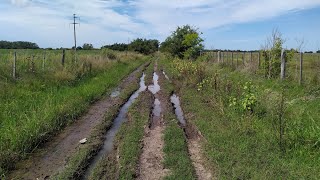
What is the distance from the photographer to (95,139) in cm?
743

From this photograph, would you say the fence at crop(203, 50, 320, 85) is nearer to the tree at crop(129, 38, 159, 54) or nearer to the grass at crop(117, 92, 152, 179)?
the grass at crop(117, 92, 152, 179)

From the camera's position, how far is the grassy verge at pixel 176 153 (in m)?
5.29

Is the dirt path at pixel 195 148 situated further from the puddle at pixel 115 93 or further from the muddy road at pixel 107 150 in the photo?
the puddle at pixel 115 93

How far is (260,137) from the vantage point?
22.2ft

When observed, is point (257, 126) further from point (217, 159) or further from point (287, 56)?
point (287, 56)

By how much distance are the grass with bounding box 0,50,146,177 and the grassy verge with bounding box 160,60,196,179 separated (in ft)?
8.80

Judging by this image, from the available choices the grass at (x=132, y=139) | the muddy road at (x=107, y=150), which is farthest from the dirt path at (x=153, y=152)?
the grass at (x=132, y=139)

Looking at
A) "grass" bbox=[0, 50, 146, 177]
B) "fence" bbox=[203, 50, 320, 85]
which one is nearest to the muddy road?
"grass" bbox=[0, 50, 146, 177]

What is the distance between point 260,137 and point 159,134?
2.29m

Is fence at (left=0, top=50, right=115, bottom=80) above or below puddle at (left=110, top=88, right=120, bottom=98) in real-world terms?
above

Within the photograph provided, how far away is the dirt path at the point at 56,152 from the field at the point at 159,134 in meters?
0.02

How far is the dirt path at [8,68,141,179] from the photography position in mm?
5504

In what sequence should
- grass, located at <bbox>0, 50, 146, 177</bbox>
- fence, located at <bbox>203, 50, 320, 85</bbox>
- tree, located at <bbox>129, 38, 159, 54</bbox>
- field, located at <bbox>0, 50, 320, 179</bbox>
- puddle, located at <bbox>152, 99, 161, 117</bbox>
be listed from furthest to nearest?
tree, located at <bbox>129, 38, 159, 54</bbox> < fence, located at <bbox>203, 50, 320, 85</bbox> < puddle, located at <bbox>152, 99, 161, 117</bbox> < grass, located at <bbox>0, 50, 146, 177</bbox> < field, located at <bbox>0, 50, 320, 179</bbox>

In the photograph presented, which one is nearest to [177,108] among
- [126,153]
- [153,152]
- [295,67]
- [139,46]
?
[153,152]
